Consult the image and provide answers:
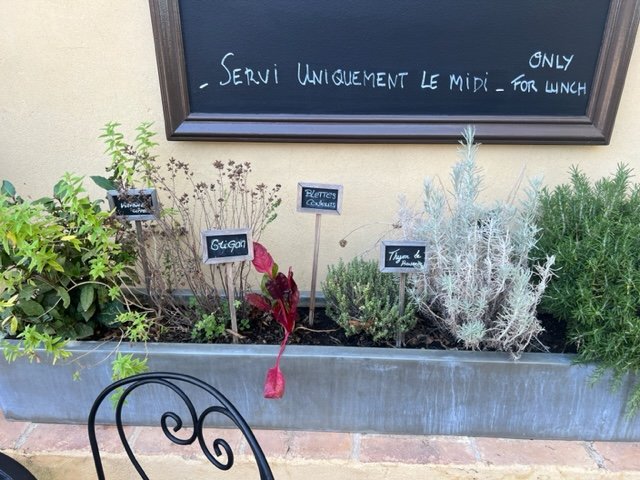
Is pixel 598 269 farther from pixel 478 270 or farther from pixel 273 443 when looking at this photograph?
pixel 273 443

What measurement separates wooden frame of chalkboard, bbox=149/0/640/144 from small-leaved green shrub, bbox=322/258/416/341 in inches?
21.3

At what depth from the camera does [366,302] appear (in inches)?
61.6

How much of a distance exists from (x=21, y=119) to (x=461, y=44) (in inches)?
71.8

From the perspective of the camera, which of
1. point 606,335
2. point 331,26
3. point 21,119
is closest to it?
point 606,335

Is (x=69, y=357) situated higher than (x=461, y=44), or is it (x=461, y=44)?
(x=461, y=44)

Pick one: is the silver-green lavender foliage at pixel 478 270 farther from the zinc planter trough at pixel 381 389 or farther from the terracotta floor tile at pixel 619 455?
the terracotta floor tile at pixel 619 455

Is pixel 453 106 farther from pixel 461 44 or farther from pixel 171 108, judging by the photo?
pixel 171 108

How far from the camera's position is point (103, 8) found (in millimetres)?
1710

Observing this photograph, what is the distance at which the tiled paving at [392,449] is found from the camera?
4.77ft

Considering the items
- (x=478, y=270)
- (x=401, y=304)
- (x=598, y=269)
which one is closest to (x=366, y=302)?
(x=401, y=304)

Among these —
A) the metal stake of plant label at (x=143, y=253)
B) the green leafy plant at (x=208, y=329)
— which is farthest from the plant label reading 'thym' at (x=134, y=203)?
the green leafy plant at (x=208, y=329)

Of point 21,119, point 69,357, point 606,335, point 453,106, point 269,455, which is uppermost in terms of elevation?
point 453,106

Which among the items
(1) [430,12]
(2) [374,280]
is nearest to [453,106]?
(1) [430,12]

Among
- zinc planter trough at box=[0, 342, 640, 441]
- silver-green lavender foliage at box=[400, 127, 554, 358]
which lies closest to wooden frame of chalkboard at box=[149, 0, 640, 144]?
silver-green lavender foliage at box=[400, 127, 554, 358]
